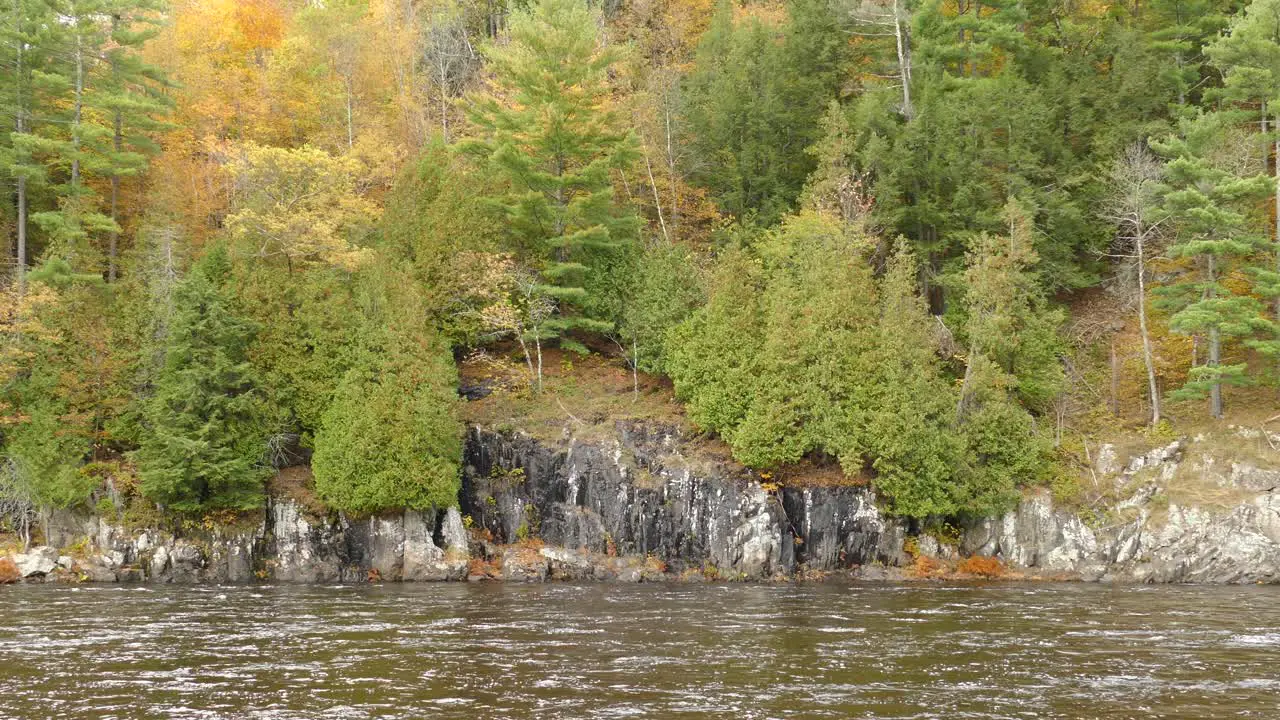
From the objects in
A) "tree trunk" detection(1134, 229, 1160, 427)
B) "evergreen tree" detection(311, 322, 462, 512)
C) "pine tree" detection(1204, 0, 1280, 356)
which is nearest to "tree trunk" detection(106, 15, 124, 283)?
"evergreen tree" detection(311, 322, 462, 512)

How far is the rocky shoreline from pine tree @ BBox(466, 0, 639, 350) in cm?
964

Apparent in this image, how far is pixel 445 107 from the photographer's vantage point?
196 feet

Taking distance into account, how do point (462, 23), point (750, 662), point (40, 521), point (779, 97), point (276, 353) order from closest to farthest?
point (750, 662) → point (40, 521) → point (276, 353) → point (779, 97) → point (462, 23)

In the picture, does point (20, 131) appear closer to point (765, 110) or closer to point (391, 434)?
point (391, 434)

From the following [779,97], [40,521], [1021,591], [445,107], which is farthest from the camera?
[445,107]

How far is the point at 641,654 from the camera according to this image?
22234mm

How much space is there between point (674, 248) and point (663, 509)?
13.2m

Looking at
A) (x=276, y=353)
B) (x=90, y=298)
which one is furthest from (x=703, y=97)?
(x=90, y=298)

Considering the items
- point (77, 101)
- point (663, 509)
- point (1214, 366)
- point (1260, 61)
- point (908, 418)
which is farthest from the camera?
point (77, 101)

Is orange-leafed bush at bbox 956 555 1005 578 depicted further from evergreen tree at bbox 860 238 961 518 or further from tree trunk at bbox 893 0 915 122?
tree trunk at bbox 893 0 915 122

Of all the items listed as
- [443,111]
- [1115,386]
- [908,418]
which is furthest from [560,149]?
[1115,386]

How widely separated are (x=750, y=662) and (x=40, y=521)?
3066 centimetres

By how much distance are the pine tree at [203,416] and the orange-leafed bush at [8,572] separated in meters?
4.94

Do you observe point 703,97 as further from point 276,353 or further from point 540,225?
point 276,353
